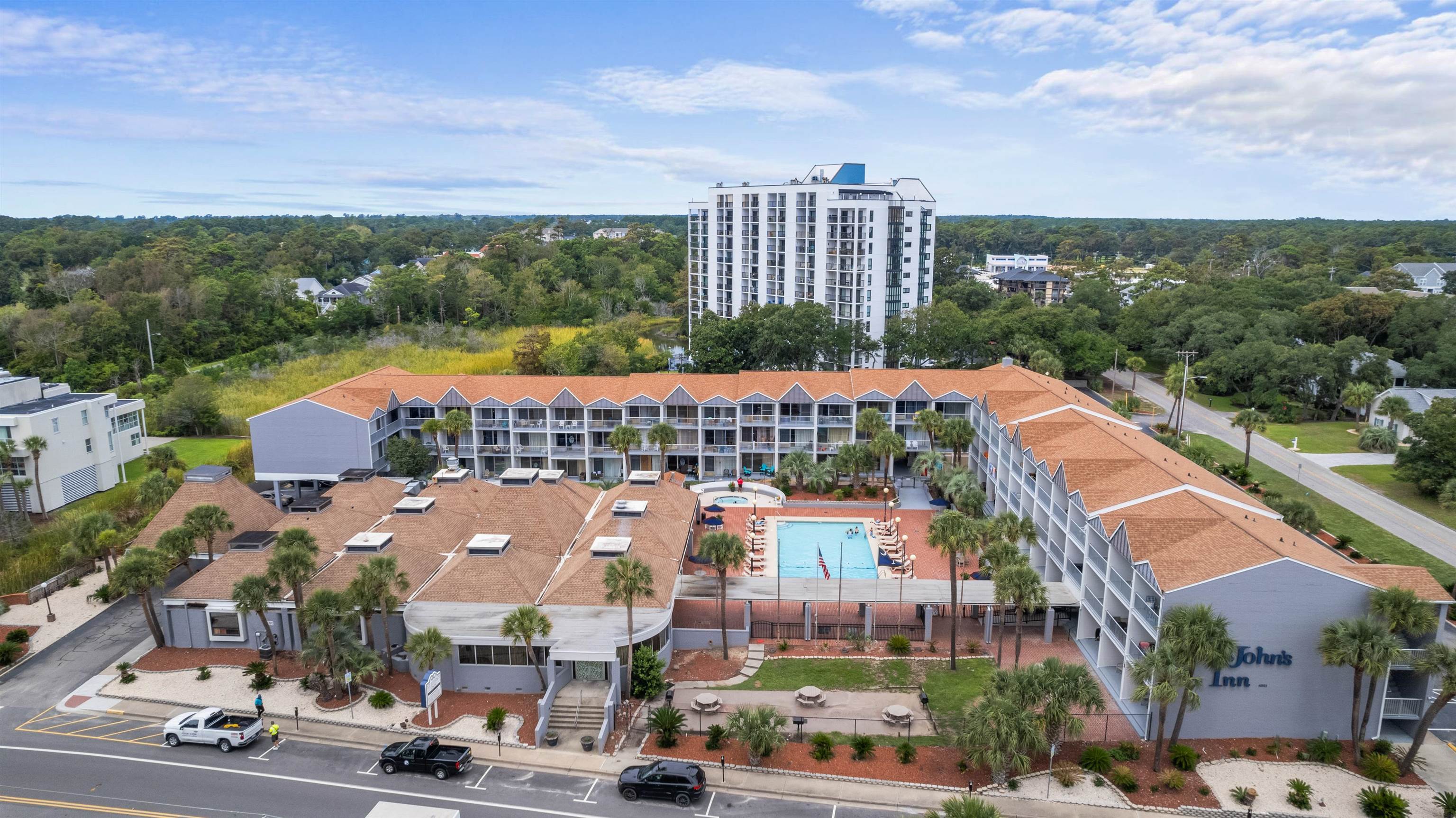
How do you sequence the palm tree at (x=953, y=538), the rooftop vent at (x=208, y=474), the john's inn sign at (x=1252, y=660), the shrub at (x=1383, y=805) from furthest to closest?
1. the rooftop vent at (x=208, y=474)
2. the palm tree at (x=953, y=538)
3. the john's inn sign at (x=1252, y=660)
4. the shrub at (x=1383, y=805)

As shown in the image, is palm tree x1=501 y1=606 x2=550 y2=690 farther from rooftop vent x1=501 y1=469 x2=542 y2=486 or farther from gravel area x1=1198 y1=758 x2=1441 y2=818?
gravel area x1=1198 y1=758 x2=1441 y2=818

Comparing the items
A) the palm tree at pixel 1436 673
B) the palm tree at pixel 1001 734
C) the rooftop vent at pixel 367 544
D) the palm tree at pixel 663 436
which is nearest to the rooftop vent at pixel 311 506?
the rooftop vent at pixel 367 544

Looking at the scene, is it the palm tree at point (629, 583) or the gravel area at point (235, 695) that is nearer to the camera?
the palm tree at point (629, 583)

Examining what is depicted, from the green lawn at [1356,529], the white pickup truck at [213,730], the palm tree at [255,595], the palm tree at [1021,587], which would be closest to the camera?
the white pickup truck at [213,730]

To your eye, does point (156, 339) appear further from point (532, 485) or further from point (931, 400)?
point (931, 400)

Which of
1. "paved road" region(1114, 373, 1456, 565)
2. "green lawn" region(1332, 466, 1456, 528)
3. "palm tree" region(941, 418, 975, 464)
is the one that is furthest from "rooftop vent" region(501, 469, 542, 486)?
"green lawn" region(1332, 466, 1456, 528)

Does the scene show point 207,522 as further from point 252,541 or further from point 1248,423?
point 1248,423

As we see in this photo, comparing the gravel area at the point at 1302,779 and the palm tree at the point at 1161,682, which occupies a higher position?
the palm tree at the point at 1161,682

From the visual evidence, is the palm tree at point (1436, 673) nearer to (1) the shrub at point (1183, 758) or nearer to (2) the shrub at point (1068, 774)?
(1) the shrub at point (1183, 758)
